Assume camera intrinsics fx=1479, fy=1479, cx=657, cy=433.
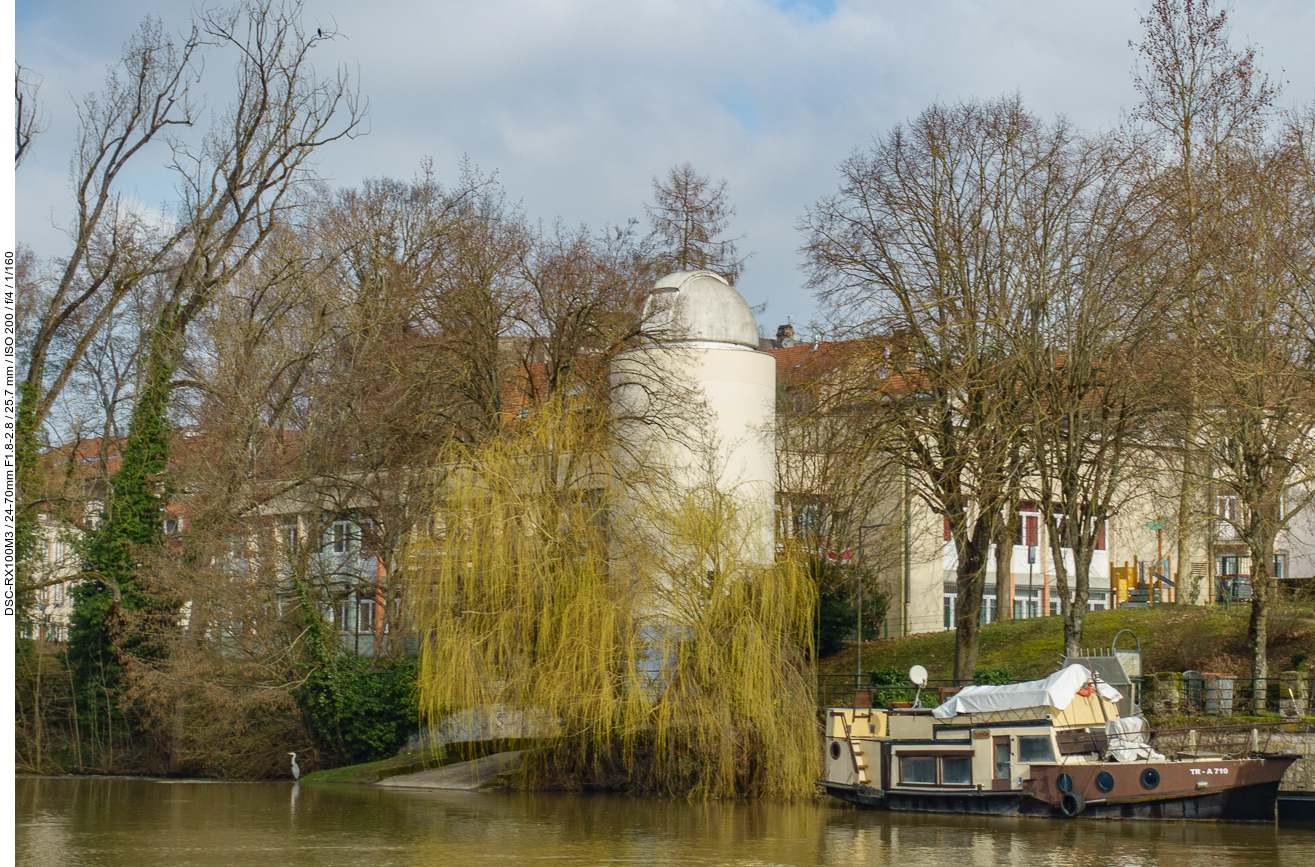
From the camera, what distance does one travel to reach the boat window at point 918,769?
28094 mm

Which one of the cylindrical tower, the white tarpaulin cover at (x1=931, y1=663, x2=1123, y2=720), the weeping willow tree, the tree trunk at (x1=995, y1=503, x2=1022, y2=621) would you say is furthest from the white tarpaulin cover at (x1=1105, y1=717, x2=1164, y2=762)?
the cylindrical tower

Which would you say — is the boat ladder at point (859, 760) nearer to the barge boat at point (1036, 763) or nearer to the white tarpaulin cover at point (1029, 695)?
the barge boat at point (1036, 763)

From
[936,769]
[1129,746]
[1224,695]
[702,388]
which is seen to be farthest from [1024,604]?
[1129,746]

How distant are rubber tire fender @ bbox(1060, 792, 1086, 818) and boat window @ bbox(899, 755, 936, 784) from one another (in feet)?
8.45

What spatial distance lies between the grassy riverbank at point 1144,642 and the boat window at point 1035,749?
773cm

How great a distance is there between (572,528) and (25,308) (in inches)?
862

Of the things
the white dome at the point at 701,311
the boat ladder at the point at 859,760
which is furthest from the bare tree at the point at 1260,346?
the white dome at the point at 701,311

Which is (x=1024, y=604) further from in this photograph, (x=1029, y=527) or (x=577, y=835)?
(x=577, y=835)

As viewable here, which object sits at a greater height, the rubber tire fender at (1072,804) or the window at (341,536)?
the window at (341,536)

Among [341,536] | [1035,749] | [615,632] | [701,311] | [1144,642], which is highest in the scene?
[701,311]

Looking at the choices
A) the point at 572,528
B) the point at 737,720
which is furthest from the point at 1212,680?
the point at 572,528

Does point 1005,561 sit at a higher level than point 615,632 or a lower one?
higher

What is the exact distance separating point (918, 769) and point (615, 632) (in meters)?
6.49

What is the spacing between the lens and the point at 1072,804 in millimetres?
26312
